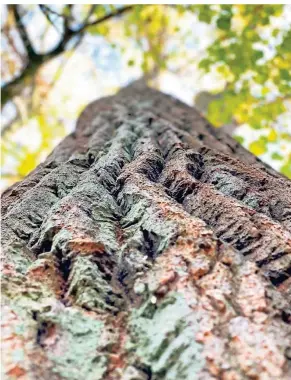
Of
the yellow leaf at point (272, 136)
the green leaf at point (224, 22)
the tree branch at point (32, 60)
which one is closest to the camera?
the green leaf at point (224, 22)

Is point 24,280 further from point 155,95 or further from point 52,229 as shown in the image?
point 155,95

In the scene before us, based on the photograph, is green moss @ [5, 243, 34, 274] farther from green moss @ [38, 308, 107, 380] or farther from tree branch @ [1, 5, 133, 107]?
tree branch @ [1, 5, 133, 107]

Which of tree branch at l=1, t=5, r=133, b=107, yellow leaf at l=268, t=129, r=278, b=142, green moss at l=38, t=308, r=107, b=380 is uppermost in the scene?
yellow leaf at l=268, t=129, r=278, b=142

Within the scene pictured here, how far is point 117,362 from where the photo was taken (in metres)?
0.76

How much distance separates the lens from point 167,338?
767mm

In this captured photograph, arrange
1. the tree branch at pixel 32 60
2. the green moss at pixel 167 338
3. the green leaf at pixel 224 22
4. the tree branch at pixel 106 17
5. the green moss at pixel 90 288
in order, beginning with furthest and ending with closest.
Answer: the tree branch at pixel 32 60 < the tree branch at pixel 106 17 < the green leaf at pixel 224 22 < the green moss at pixel 90 288 < the green moss at pixel 167 338

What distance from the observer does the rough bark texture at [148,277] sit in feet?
2.40

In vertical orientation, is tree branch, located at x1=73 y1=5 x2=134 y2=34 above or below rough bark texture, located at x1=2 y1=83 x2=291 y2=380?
above

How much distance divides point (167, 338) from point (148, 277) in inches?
6.3

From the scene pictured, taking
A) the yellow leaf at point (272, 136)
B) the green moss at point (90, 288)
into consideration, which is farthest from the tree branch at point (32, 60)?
the green moss at point (90, 288)

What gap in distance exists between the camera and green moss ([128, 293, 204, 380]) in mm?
717

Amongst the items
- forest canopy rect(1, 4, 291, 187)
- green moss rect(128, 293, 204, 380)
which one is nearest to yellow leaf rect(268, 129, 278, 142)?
forest canopy rect(1, 4, 291, 187)

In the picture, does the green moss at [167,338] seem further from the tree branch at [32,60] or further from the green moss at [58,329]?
the tree branch at [32,60]

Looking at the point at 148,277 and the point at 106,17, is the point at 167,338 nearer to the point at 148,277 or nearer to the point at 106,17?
the point at 148,277
